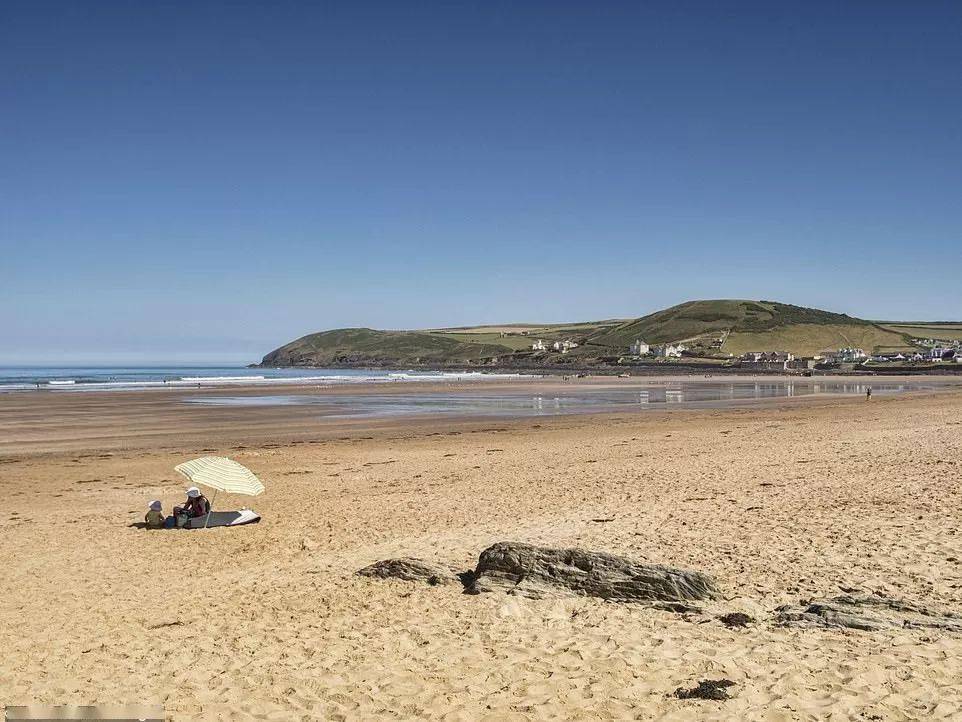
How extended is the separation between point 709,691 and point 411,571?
15.8ft

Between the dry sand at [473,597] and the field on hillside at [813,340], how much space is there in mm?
168522

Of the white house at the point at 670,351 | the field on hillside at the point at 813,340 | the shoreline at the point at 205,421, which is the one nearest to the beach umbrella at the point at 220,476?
the shoreline at the point at 205,421

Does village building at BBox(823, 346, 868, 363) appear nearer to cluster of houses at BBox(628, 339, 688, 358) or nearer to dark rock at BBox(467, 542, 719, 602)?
cluster of houses at BBox(628, 339, 688, 358)

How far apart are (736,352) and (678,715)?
182m

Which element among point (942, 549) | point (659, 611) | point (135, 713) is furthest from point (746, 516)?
point (135, 713)

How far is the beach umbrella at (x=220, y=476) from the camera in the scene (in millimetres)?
14464

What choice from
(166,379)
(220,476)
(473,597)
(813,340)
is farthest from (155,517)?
(813,340)

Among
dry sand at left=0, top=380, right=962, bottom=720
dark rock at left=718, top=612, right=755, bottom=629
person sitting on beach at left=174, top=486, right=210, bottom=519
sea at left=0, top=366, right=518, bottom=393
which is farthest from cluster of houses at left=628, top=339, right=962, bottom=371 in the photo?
dark rock at left=718, top=612, right=755, bottom=629

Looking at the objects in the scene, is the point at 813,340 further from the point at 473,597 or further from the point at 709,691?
the point at 709,691

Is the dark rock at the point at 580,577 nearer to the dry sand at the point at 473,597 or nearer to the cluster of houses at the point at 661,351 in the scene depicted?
the dry sand at the point at 473,597

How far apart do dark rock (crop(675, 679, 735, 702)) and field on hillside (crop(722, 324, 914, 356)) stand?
178295 millimetres

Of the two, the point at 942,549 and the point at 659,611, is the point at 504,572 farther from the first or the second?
the point at 942,549

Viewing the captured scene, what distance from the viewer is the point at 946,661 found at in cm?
722

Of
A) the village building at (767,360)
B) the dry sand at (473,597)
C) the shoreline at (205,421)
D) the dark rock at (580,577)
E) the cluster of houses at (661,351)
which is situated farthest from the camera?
the cluster of houses at (661,351)
